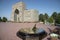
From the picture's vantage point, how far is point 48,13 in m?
1.74

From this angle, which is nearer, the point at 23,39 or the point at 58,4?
the point at 23,39

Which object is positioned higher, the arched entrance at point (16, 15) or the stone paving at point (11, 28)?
the arched entrance at point (16, 15)

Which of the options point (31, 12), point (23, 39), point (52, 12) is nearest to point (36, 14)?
point (31, 12)

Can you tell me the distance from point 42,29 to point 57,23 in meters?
0.15

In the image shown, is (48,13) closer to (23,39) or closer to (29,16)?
(29,16)

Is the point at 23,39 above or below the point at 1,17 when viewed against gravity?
below

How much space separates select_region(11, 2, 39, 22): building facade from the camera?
1.69m

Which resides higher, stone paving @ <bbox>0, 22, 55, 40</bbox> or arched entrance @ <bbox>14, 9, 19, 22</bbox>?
arched entrance @ <bbox>14, 9, 19, 22</bbox>

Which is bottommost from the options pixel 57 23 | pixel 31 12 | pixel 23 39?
pixel 23 39

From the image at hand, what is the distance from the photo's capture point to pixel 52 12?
1748 mm

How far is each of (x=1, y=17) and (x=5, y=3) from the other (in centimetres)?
14

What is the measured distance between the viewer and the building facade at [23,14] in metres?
1.69

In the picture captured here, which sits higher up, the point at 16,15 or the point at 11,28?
the point at 16,15

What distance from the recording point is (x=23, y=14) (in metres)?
1.71
